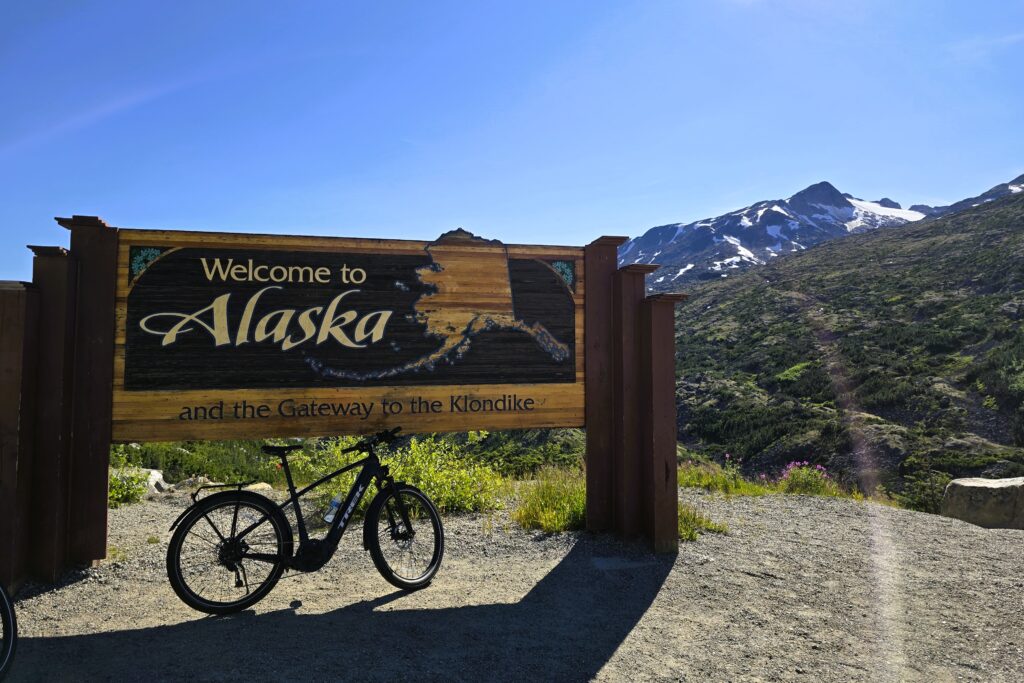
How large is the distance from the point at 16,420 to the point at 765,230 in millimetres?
165004

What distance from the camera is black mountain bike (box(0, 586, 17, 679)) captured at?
3.17 meters

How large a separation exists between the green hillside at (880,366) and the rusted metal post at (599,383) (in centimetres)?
1106

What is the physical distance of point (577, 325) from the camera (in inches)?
251

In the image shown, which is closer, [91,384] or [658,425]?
[91,384]

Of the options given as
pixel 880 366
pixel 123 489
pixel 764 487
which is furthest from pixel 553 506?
pixel 880 366

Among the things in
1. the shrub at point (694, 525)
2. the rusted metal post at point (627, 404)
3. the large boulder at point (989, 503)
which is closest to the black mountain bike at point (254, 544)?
the rusted metal post at point (627, 404)

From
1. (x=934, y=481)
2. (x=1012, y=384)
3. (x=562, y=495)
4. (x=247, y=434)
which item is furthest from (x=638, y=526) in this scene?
(x=1012, y=384)

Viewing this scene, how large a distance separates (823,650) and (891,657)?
0.39 m

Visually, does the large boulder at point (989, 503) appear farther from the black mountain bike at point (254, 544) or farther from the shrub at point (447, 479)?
the black mountain bike at point (254, 544)

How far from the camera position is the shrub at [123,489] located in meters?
7.72

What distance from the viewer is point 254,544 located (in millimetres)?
4543

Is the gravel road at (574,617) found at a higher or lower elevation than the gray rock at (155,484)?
lower

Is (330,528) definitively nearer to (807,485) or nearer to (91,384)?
(91,384)

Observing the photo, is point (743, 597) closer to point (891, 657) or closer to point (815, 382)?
point (891, 657)
